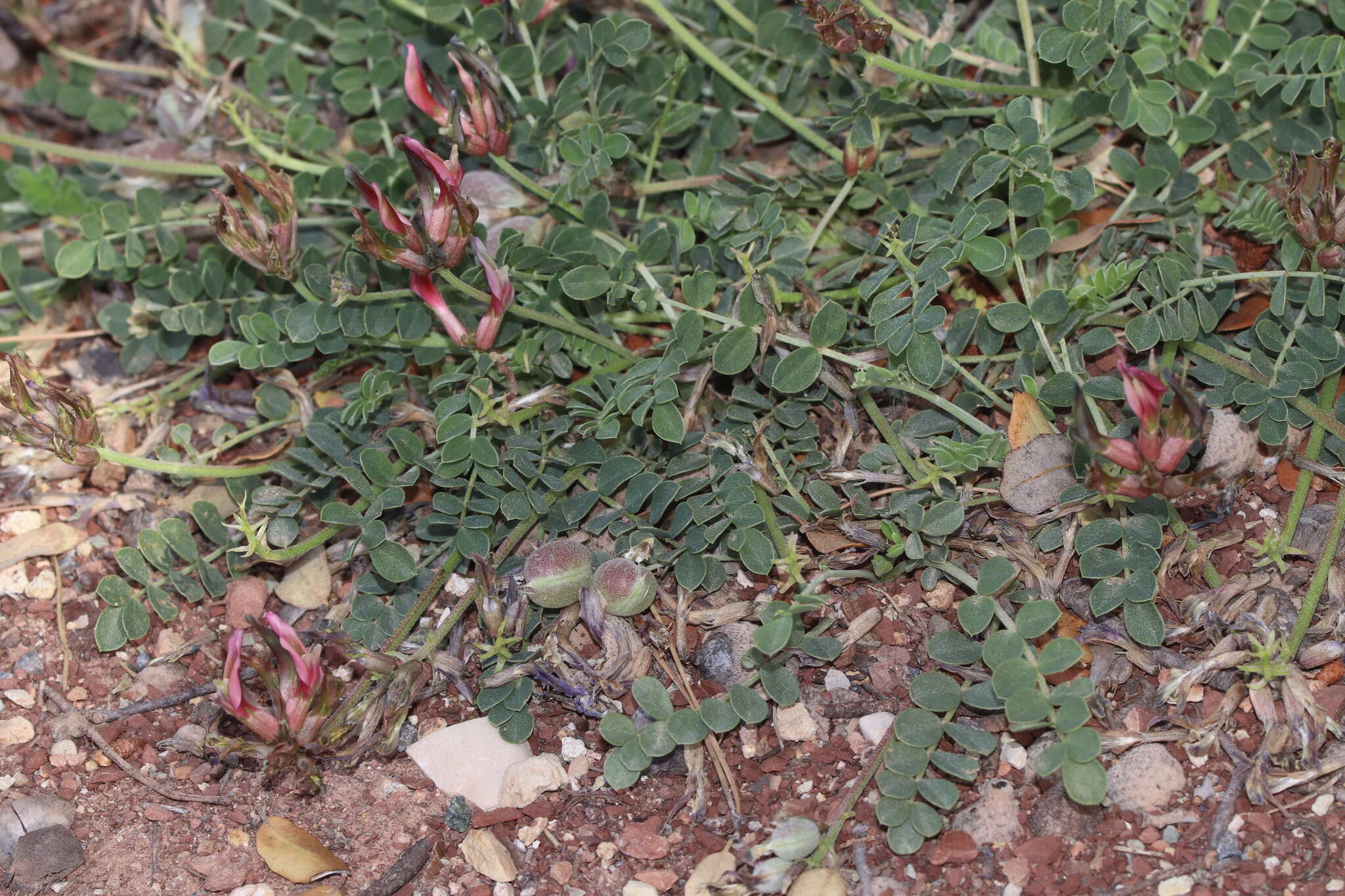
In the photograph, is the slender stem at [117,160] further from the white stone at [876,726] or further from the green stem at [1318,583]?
the green stem at [1318,583]

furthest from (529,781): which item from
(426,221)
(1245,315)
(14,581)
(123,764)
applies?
(1245,315)

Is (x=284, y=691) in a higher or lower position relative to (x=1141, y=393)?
lower

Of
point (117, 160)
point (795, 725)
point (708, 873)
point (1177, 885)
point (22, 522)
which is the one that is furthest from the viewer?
point (117, 160)

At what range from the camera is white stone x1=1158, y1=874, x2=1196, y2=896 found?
2.23m

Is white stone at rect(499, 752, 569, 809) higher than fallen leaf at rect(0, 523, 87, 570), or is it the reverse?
white stone at rect(499, 752, 569, 809)

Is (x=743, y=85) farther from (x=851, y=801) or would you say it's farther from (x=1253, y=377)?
(x=851, y=801)

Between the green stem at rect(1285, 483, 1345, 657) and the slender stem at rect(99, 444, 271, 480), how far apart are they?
230cm

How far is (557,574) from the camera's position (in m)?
2.68

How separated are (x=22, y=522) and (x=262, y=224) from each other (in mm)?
1119

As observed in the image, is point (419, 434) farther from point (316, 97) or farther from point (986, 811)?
point (986, 811)

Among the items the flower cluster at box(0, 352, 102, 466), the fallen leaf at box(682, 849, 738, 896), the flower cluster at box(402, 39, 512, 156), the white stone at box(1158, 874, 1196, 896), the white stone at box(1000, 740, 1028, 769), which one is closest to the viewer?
the white stone at box(1158, 874, 1196, 896)

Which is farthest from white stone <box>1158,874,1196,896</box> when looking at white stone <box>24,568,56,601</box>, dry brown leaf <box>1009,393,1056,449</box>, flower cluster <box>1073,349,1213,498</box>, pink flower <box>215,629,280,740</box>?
white stone <box>24,568,56,601</box>

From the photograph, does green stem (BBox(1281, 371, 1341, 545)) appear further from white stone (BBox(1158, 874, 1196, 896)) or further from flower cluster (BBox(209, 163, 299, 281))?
flower cluster (BBox(209, 163, 299, 281))

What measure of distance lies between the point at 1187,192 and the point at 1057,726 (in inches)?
56.0
